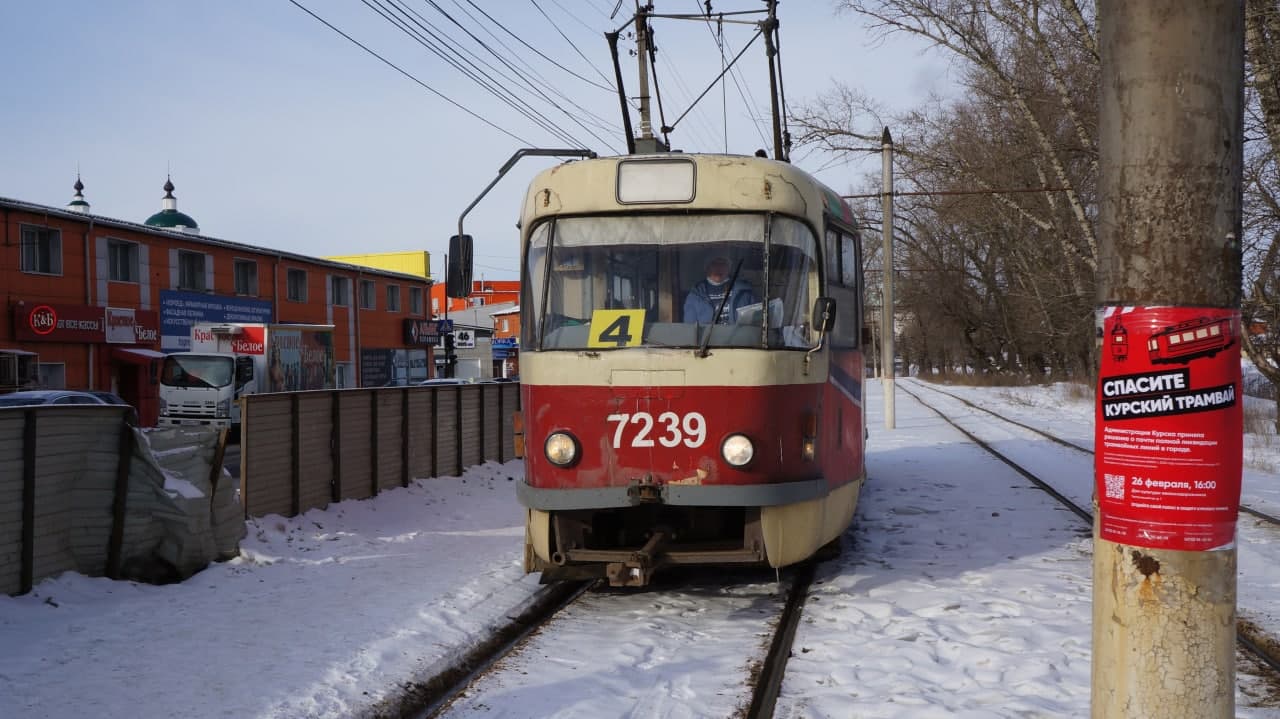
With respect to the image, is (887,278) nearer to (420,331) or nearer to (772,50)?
(772,50)

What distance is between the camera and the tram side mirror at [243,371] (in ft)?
84.4

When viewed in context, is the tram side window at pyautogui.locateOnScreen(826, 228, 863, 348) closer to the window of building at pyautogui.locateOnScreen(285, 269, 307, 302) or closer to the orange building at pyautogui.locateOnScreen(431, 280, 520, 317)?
the window of building at pyautogui.locateOnScreen(285, 269, 307, 302)

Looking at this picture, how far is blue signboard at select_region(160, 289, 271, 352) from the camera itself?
3356 cm

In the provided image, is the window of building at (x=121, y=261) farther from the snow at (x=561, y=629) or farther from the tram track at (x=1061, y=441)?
the tram track at (x=1061, y=441)

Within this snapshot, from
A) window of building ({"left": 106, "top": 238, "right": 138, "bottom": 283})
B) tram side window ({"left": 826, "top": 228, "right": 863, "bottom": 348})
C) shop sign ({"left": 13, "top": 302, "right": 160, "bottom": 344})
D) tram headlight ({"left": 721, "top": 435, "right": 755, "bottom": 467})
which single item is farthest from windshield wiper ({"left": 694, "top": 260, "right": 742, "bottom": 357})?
window of building ({"left": 106, "top": 238, "right": 138, "bottom": 283})

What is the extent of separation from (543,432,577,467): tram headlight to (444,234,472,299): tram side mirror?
4.91ft

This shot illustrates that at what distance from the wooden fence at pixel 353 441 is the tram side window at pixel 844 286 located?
5.40 m

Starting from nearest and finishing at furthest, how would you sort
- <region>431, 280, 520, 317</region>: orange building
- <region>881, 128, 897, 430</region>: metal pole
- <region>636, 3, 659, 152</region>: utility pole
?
1. <region>636, 3, 659, 152</region>: utility pole
2. <region>881, 128, 897, 430</region>: metal pole
3. <region>431, 280, 520, 317</region>: orange building

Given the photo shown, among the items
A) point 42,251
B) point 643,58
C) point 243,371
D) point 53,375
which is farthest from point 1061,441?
point 42,251

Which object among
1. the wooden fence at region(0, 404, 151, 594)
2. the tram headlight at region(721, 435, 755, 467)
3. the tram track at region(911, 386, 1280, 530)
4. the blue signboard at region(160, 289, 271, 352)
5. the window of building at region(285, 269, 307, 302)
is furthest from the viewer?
the window of building at region(285, 269, 307, 302)

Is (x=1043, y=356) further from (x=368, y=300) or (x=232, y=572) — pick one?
(x=232, y=572)

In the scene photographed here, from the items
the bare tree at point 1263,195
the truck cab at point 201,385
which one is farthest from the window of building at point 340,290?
the bare tree at point 1263,195

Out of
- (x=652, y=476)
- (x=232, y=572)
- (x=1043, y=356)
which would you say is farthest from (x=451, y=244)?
(x=1043, y=356)

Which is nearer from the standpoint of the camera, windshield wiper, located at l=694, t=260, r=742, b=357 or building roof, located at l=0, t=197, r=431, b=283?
windshield wiper, located at l=694, t=260, r=742, b=357
